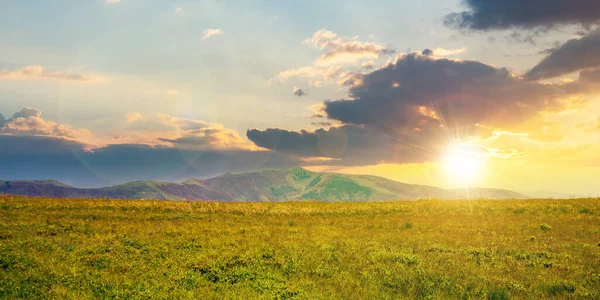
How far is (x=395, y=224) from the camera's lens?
1315 inches

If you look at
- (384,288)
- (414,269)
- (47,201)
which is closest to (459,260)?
(414,269)

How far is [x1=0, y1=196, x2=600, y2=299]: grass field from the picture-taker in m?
16.4

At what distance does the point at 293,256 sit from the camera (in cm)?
2119

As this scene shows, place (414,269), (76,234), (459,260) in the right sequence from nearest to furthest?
(414,269)
(459,260)
(76,234)

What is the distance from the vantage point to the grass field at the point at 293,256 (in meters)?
16.4

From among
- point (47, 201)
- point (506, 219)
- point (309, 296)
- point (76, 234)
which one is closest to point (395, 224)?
point (506, 219)

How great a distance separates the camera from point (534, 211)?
133 ft

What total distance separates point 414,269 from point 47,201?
39.6m

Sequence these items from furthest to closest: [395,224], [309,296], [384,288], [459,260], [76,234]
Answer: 1. [395,224]
2. [76,234]
3. [459,260]
4. [384,288]
5. [309,296]

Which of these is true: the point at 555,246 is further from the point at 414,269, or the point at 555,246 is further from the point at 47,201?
the point at 47,201

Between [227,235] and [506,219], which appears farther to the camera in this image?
[506,219]

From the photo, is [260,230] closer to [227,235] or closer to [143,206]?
[227,235]

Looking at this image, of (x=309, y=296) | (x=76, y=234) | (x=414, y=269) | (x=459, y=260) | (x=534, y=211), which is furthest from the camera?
(x=534, y=211)

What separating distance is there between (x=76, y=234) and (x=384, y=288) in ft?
69.9
